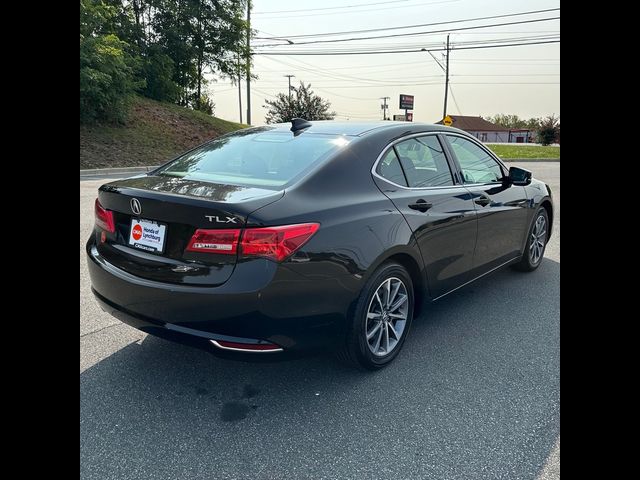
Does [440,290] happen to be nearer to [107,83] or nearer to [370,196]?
[370,196]

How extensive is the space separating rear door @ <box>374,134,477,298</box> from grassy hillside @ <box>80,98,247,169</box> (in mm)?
14616

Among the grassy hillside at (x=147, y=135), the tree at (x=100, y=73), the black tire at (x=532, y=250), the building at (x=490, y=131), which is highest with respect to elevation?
the building at (x=490, y=131)

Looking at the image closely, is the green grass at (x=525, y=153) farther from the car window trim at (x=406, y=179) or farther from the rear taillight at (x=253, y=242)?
the rear taillight at (x=253, y=242)

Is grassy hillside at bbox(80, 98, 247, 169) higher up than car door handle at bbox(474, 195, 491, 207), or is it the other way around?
grassy hillside at bbox(80, 98, 247, 169)

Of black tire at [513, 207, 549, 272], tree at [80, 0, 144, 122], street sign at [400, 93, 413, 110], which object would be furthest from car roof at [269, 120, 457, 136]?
street sign at [400, 93, 413, 110]

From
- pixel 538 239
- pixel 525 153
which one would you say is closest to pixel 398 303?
pixel 538 239

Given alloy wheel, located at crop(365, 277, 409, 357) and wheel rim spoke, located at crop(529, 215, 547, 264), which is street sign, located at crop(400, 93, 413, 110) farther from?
alloy wheel, located at crop(365, 277, 409, 357)

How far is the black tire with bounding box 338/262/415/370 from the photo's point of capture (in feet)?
9.17

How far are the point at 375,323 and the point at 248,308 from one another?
0.96 metres

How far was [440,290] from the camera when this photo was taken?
3.56 metres

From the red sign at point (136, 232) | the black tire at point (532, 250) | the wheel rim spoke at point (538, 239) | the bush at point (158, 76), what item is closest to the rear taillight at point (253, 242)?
the red sign at point (136, 232)

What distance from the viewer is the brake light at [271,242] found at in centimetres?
238

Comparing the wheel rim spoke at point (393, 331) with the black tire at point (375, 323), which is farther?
the wheel rim spoke at point (393, 331)
